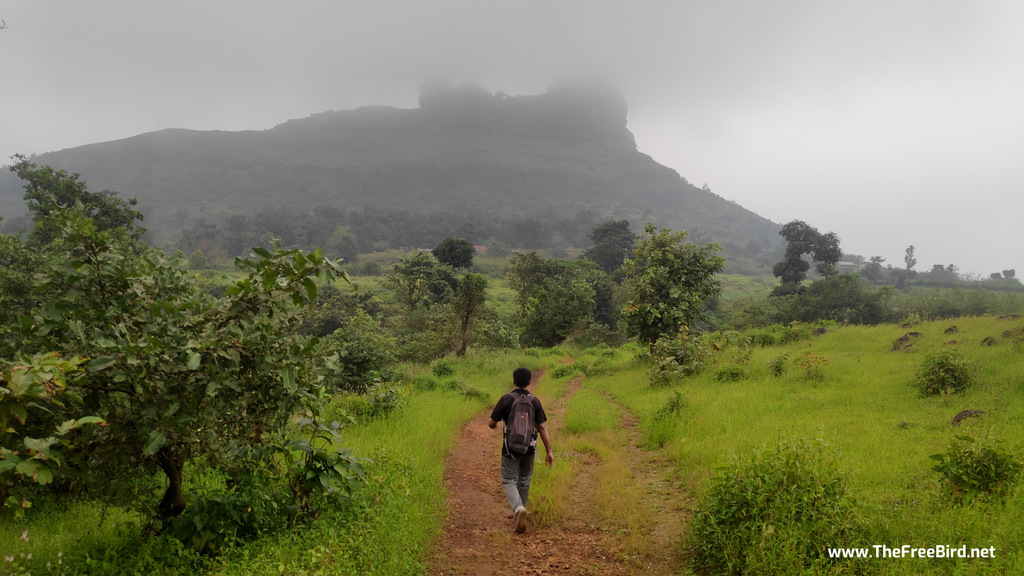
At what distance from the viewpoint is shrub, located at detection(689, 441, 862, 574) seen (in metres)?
4.24

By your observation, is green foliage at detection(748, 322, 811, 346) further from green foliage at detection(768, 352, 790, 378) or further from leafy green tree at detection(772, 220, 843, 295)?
leafy green tree at detection(772, 220, 843, 295)

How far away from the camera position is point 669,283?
1806 cm

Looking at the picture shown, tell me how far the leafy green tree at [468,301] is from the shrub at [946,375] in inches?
709

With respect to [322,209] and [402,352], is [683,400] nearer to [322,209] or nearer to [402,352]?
[402,352]

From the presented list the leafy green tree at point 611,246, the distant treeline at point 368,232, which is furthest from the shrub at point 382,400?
the distant treeline at point 368,232

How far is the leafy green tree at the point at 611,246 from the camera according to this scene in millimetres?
74188

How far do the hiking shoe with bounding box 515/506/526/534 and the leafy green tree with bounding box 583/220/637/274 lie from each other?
68463 millimetres

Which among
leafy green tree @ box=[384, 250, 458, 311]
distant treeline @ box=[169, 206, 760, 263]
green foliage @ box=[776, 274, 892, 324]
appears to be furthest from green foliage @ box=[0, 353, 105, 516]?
distant treeline @ box=[169, 206, 760, 263]

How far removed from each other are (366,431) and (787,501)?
7.28 m

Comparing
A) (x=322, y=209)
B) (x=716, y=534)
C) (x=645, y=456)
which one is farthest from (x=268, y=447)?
(x=322, y=209)

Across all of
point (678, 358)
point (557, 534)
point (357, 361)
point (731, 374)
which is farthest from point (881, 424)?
point (357, 361)

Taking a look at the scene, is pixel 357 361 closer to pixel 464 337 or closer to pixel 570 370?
pixel 570 370

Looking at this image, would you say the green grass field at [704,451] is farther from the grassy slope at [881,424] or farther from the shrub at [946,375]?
the shrub at [946,375]

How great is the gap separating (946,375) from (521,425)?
33.0 feet
